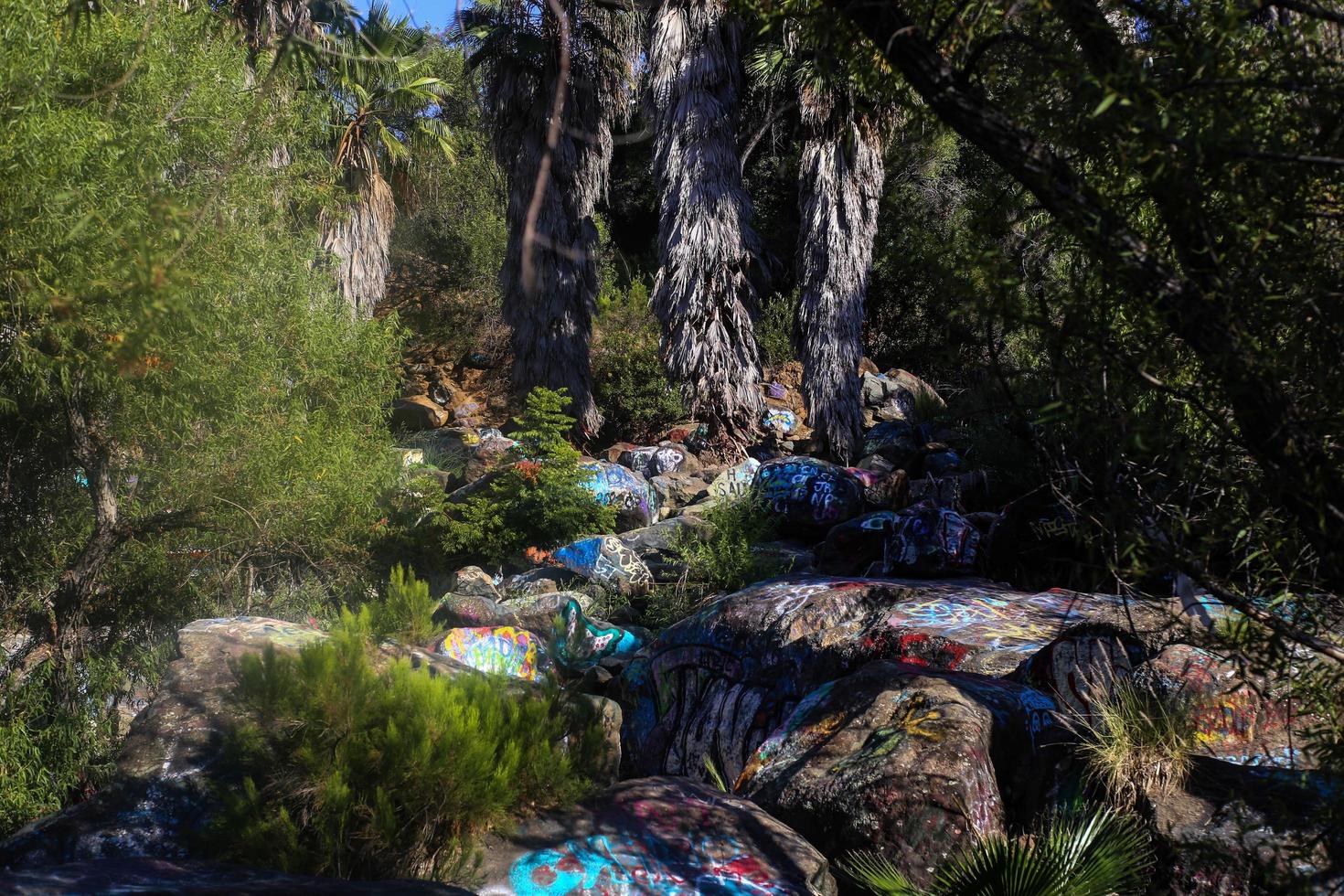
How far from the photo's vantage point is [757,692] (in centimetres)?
815

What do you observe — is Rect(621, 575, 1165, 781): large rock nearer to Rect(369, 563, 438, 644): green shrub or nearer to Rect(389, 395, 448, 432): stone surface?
Rect(369, 563, 438, 644): green shrub

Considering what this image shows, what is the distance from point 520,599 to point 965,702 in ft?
26.0

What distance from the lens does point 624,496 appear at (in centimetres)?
1644

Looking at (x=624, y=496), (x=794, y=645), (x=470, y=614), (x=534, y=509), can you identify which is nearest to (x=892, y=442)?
(x=624, y=496)

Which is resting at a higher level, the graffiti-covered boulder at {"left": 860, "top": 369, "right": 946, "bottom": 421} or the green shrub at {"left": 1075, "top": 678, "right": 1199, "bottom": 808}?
the graffiti-covered boulder at {"left": 860, "top": 369, "right": 946, "bottom": 421}

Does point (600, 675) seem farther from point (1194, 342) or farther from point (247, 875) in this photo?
point (1194, 342)

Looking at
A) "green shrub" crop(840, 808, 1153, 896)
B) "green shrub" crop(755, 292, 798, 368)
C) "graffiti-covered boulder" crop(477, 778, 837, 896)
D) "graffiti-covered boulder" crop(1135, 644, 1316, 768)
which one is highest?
"green shrub" crop(755, 292, 798, 368)

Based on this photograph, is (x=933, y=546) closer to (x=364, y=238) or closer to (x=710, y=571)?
(x=710, y=571)

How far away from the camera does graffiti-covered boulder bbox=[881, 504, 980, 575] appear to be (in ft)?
36.0

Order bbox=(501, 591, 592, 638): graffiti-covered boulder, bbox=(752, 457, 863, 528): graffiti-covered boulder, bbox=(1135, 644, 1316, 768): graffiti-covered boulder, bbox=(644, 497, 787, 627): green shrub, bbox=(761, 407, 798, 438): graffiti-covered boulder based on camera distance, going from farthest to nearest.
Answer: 1. bbox=(761, 407, 798, 438): graffiti-covered boulder
2. bbox=(752, 457, 863, 528): graffiti-covered boulder
3. bbox=(644, 497, 787, 627): green shrub
4. bbox=(501, 591, 592, 638): graffiti-covered boulder
5. bbox=(1135, 644, 1316, 768): graffiti-covered boulder

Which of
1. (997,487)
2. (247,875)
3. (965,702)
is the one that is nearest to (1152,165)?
(965,702)

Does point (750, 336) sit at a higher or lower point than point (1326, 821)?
higher

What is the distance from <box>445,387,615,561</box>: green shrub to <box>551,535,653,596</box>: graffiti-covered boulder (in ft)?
2.35

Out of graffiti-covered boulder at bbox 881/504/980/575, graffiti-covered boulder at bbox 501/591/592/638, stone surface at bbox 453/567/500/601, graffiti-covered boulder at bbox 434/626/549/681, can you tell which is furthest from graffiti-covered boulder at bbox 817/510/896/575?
stone surface at bbox 453/567/500/601
